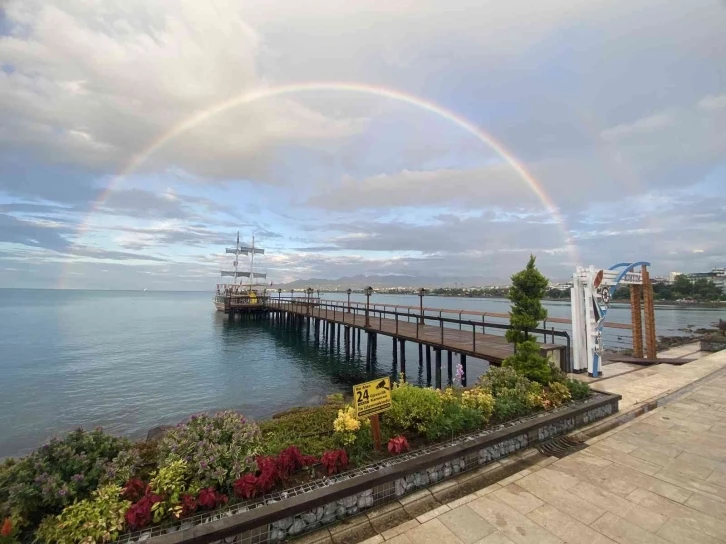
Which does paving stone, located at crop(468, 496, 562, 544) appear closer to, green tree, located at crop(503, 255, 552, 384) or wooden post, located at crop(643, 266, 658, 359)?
green tree, located at crop(503, 255, 552, 384)

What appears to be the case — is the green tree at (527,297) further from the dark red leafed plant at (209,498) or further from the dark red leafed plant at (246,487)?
the dark red leafed plant at (209,498)

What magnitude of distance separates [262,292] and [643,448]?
73874 millimetres

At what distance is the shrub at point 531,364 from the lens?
311 inches

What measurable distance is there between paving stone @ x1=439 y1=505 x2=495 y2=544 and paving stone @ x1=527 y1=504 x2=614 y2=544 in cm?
61

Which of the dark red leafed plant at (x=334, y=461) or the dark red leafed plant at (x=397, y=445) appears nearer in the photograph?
the dark red leafed plant at (x=334, y=461)

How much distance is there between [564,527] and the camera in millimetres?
3826

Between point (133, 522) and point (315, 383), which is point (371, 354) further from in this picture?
point (133, 522)

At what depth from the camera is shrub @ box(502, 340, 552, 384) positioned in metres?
7.89

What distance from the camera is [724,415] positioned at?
25.5ft

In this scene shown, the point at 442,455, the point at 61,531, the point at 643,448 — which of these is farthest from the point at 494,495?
the point at 61,531

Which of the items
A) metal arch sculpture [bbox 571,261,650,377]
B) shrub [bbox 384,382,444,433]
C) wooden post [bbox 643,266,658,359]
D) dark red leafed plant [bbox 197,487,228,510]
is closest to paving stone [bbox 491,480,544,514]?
shrub [bbox 384,382,444,433]

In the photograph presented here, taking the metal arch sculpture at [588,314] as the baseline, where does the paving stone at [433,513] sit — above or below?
below

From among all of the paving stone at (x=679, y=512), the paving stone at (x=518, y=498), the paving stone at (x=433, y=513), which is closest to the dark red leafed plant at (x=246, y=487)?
the paving stone at (x=433, y=513)

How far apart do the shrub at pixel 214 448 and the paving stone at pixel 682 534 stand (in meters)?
4.68
